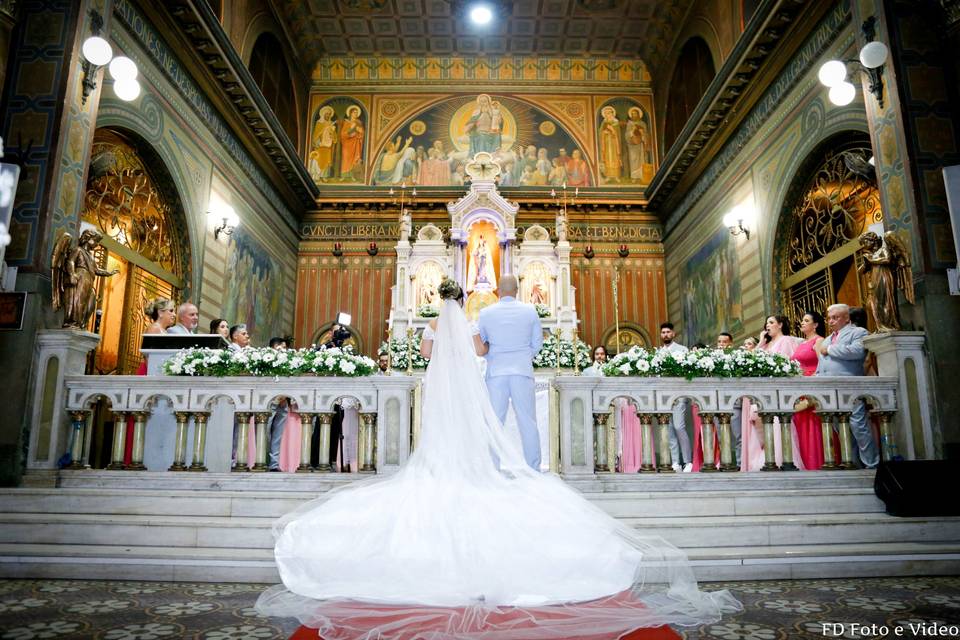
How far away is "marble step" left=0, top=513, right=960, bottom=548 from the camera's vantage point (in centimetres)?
454

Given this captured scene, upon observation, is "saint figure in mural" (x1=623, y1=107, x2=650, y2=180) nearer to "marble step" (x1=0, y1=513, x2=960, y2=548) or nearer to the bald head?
the bald head

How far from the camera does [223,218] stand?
11.3 metres

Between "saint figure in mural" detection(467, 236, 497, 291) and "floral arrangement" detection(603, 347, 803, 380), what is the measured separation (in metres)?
7.97

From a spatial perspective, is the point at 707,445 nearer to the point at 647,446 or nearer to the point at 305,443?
the point at 647,446

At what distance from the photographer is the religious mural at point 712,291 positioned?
38.4 ft

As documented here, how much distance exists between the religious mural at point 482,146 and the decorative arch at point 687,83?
7.44 ft

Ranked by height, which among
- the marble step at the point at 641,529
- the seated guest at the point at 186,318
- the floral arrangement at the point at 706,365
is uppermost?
the seated guest at the point at 186,318

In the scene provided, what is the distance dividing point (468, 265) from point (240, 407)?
29.1 feet

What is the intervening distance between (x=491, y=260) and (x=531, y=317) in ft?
30.8

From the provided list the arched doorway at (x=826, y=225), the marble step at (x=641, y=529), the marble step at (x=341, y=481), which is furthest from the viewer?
the arched doorway at (x=826, y=225)

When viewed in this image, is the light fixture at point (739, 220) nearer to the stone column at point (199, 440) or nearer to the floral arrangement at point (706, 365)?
the floral arrangement at point (706, 365)

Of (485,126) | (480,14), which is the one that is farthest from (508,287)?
(485,126)

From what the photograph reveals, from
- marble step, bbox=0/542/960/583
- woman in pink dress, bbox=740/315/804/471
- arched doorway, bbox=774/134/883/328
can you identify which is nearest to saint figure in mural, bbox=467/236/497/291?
arched doorway, bbox=774/134/883/328

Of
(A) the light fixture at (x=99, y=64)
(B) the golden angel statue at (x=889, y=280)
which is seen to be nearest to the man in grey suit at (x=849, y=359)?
(B) the golden angel statue at (x=889, y=280)
